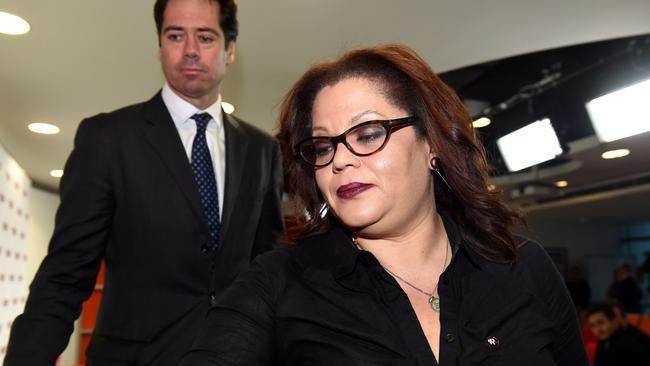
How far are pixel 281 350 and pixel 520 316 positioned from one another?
0.49 metres

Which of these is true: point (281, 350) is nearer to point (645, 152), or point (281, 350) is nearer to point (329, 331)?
point (329, 331)

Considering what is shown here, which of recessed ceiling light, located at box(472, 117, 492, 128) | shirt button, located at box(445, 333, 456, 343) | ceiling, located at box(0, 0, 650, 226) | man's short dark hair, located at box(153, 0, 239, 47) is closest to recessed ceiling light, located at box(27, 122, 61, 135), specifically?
ceiling, located at box(0, 0, 650, 226)

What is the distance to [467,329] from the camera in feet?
3.86

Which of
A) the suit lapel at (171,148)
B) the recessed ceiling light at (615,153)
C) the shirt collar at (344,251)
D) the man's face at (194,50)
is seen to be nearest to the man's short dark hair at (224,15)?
the man's face at (194,50)

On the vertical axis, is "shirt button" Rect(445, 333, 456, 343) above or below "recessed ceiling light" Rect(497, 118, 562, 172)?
below

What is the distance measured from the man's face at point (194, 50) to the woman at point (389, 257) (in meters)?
0.30

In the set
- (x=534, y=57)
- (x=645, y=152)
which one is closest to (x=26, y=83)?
(x=534, y=57)

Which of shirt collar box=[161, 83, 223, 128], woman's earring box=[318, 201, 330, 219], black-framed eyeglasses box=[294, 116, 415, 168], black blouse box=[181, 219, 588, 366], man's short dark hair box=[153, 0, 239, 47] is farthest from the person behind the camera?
man's short dark hair box=[153, 0, 239, 47]

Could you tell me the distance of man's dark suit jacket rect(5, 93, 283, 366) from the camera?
1408 mm

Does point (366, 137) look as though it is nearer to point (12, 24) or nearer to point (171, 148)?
point (171, 148)

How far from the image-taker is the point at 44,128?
15.8ft

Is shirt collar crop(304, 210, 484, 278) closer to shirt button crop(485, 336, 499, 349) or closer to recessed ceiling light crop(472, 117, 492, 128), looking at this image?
shirt button crop(485, 336, 499, 349)

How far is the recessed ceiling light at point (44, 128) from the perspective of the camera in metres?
4.71

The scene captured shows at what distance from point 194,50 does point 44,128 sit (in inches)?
144
